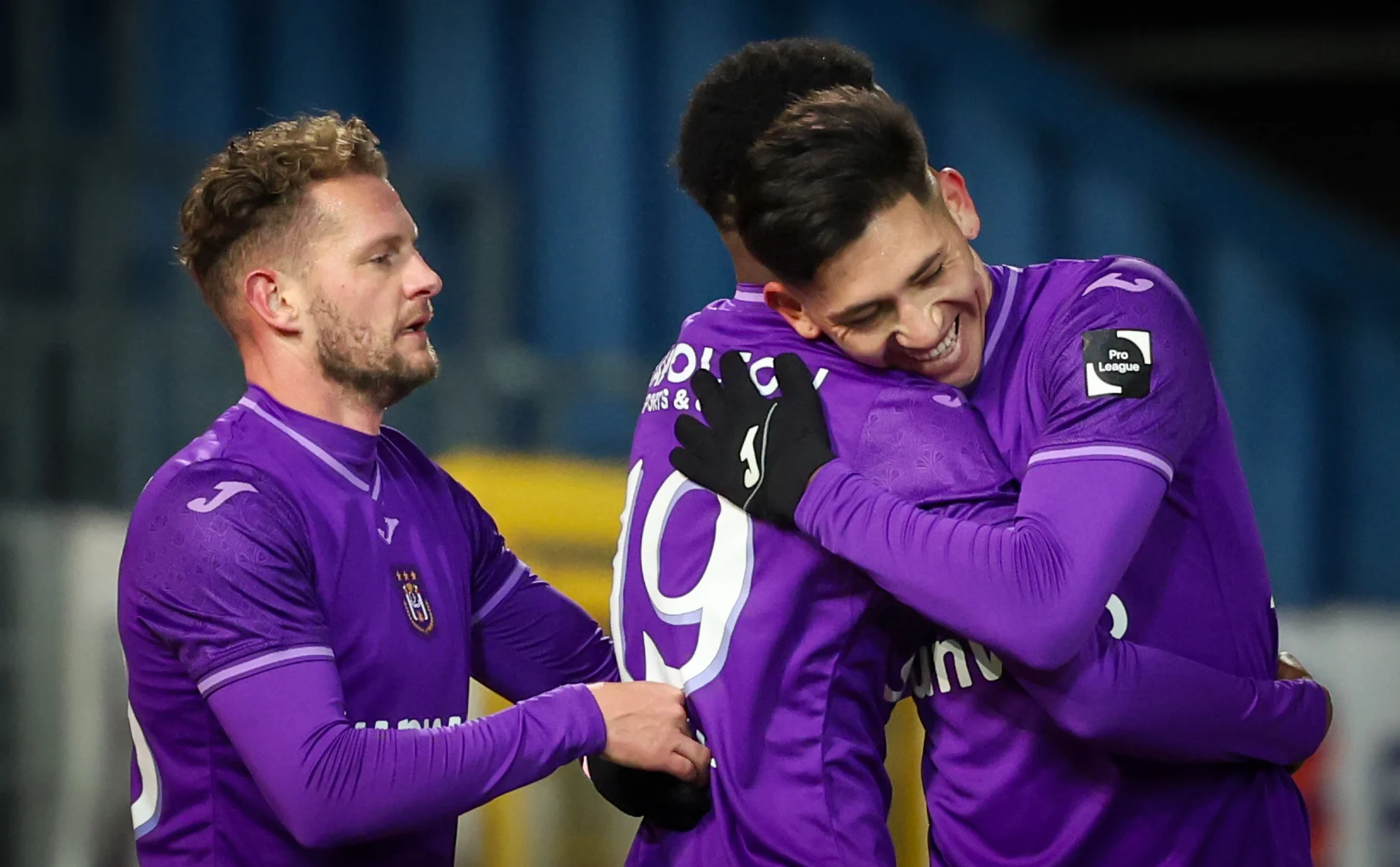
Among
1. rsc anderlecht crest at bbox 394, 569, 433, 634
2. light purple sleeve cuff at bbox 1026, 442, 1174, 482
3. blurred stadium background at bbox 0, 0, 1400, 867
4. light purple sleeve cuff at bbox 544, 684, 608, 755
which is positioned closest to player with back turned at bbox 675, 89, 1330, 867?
light purple sleeve cuff at bbox 1026, 442, 1174, 482

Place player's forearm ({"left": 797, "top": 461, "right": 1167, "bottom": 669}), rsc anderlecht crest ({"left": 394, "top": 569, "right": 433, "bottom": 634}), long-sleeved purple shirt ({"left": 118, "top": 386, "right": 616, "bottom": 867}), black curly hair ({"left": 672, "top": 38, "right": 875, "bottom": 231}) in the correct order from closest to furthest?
player's forearm ({"left": 797, "top": 461, "right": 1167, "bottom": 669})
long-sleeved purple shirt ({"left": 118, "top": 386, "right": 616, "bottom": 867})
black curly hair ({"left": 672, "top": 38, "right": 875, "bottom": 231})
rsc anderlecht crest ({"left": 394, "top": 569, "right": 433, "bottom": 634})

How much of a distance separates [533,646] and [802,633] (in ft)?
2.08

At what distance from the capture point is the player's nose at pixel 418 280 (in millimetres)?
2342

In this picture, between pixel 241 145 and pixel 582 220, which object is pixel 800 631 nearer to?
pixel 241 145

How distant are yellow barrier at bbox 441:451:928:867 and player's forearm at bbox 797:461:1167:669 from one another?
2.74 metres

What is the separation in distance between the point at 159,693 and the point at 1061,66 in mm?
5252

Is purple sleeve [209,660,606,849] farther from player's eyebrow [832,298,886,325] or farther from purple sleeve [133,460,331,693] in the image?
player's eyebrow [832,298,886,325]

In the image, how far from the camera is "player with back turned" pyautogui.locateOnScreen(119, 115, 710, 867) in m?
2.01

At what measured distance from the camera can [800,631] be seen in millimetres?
2023

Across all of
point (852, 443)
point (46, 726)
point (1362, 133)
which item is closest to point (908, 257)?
point (852, 443)

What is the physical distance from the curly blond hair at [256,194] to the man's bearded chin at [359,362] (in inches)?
5.5

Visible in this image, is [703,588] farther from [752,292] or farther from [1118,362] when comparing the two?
[1118,362]

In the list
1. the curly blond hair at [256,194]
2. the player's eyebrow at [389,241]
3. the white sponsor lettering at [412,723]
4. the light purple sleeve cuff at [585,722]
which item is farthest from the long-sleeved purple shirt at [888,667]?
the curly blond hair at [256,194]

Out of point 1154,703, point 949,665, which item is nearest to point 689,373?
point 949,665
